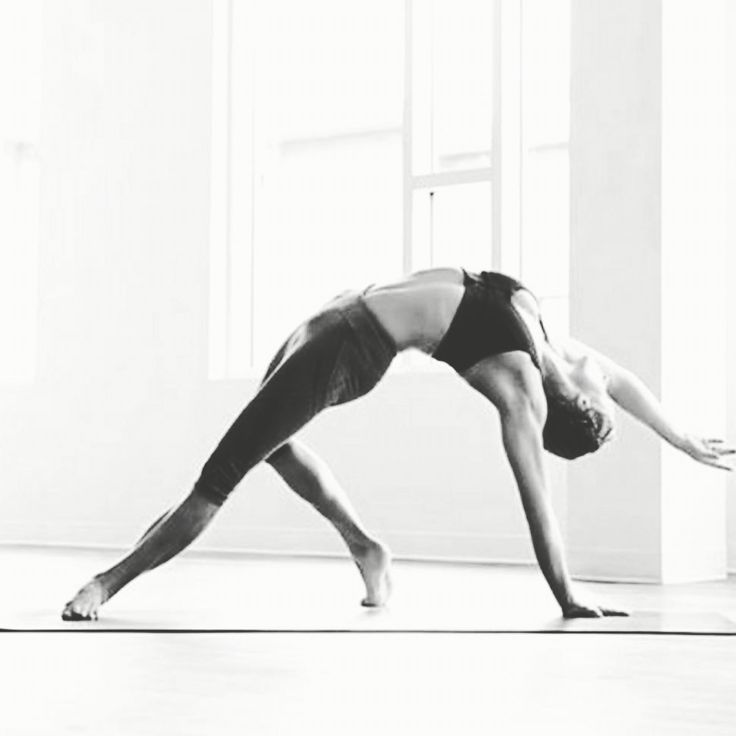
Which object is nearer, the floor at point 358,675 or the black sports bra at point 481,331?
the floor at point 358,675

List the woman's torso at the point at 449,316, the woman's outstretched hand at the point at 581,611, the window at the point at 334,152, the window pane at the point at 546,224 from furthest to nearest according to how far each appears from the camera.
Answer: the window at the point at 334,152 → the window pane at the point at 546,224 → the woman's outstretched hand at the point at 581,611 → the woman's torso at the point at 449,316

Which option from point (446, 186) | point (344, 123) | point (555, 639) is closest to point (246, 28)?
Answer: point (344, 123)

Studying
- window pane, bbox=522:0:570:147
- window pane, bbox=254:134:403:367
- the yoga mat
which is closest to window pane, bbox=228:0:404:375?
window pane, bbox=254:134:403:367

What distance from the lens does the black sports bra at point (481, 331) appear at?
3875 millimetres

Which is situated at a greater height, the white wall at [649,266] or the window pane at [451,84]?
the window pane at [451,84]

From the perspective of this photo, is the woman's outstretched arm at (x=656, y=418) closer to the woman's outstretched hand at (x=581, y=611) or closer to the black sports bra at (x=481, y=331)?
the black sports bra at (x=481, y=331)

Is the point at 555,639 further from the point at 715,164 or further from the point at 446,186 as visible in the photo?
the point at 446,186

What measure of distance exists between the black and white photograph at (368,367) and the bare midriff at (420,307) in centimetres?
1

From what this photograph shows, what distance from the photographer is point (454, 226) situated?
718 centimetres

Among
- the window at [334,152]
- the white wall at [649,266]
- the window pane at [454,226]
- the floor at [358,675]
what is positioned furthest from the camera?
the window at [334,152]

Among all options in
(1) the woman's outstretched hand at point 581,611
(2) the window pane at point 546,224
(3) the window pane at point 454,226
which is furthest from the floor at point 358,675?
(3) the window pane at point 454,226

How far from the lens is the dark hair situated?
13.1ft

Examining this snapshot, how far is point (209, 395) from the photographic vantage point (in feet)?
25.3

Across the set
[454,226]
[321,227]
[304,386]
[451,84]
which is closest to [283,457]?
[304,386]
